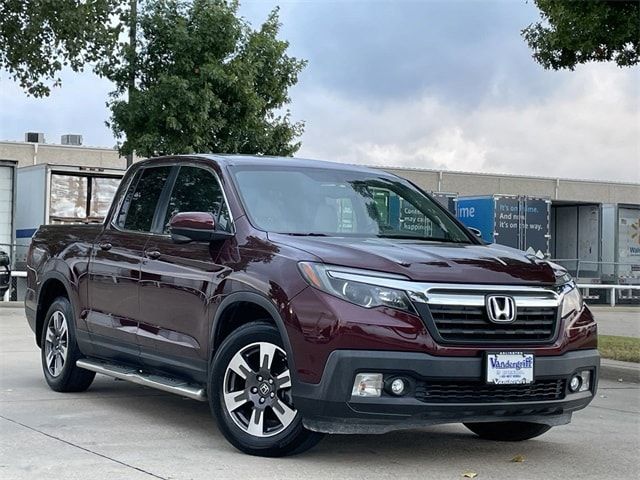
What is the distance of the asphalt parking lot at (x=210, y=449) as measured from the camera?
5.96m

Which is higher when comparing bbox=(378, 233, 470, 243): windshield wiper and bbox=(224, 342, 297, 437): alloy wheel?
bbox=(378, 233, 470, 243): windshield wiper

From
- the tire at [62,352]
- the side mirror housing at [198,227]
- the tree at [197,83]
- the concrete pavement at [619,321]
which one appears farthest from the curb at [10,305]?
the side mirror housing at [198,227]

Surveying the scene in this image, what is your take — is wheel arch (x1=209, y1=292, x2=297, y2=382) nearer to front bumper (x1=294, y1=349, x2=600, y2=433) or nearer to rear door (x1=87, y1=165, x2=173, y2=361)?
front bumper (x1=294, y1=349, x2=600, y2=433)

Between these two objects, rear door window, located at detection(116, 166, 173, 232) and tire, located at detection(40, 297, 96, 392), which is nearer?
rear door window, located at detection(116, 166, 173, 232)

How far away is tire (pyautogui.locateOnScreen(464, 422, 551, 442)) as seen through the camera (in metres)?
7.08

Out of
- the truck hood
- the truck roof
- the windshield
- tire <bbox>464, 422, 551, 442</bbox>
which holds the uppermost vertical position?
the truck roof

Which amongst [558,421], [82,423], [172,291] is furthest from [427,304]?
[82,423]

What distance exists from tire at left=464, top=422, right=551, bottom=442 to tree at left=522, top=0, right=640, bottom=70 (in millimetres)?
6873

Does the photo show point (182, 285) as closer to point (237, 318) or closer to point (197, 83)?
point (237, 318)

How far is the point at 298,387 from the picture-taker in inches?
234

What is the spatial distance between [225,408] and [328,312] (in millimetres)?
1072

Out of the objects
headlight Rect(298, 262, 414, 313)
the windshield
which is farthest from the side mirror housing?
headlight Rect(298, 262, 414, 313)

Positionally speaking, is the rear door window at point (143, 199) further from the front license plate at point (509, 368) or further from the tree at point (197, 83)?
the tree at point (197, 83)

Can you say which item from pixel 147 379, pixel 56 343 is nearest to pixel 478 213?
pixel 56 343
